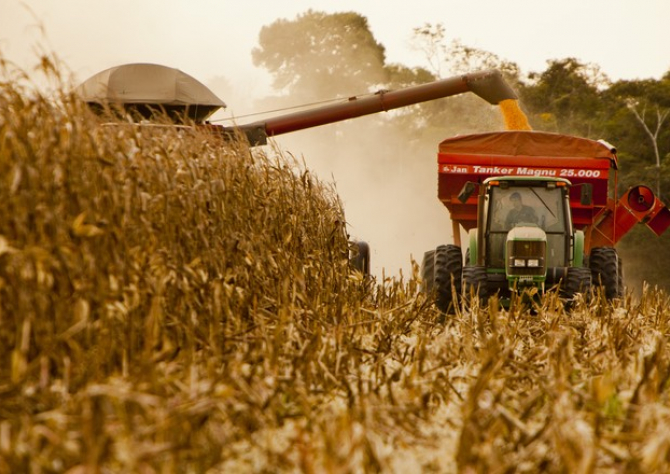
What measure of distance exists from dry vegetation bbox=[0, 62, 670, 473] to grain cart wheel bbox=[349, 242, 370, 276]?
2617 millimetres

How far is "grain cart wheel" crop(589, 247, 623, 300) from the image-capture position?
1083cm

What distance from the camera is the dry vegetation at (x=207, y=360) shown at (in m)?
3.62

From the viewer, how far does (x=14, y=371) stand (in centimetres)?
362

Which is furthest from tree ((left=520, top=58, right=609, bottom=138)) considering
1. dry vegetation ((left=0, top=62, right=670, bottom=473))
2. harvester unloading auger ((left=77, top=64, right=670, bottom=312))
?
dry vegetation ((left=0, top=62, right=670, bottom=473))

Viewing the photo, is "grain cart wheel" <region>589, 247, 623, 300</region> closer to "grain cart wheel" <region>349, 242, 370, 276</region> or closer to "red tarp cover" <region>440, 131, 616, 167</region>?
"red tarp cover" <region>440, 131, 616, 167</region>

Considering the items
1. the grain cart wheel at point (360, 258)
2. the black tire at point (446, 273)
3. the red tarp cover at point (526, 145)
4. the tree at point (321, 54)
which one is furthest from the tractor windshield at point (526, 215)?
the tree at point (321, 54)

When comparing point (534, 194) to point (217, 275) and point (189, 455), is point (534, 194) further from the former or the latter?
point (189, 455)

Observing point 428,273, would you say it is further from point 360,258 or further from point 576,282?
point 576,282

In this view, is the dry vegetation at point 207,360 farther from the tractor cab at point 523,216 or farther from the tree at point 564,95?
the tree at point 564,95

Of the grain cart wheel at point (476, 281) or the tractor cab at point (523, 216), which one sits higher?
the tractor cab at point (523, 216)

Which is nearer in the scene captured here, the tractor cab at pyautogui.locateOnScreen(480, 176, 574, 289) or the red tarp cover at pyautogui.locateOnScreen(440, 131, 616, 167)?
the tractor cab at pyautogui.locateOnScreen(480, 176, 574, 289)

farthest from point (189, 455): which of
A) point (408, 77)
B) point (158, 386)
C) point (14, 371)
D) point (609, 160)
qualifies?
point (408, 77)

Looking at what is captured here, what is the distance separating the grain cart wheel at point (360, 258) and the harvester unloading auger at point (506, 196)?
13 millimetres

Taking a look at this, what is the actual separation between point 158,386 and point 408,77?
50.0 metres
